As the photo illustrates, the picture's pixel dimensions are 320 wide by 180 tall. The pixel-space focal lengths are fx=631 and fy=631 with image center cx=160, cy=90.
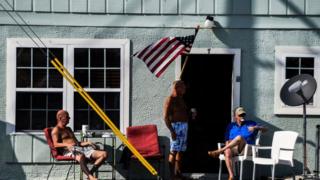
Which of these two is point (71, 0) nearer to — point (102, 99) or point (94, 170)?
point (102, 99)

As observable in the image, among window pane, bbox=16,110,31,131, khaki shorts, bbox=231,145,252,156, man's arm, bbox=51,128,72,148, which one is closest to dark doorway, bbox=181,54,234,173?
khaki shorts, bbox=231,145,252,156

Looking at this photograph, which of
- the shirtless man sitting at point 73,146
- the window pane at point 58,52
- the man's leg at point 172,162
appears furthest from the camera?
the window pane at point 58,52

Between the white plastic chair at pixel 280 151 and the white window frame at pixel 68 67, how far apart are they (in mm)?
2210

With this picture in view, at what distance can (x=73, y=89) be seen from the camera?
10.2 metres

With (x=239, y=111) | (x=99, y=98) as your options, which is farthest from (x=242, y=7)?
(x=99, y=98)

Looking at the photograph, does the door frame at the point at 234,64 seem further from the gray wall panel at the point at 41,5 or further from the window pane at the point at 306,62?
the gray wall panel at the point at 41,5

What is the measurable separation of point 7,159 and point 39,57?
174cm

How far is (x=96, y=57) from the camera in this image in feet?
33.9

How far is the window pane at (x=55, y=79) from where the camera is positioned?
33.8 feet

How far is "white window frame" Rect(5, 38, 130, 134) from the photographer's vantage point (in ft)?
33.6

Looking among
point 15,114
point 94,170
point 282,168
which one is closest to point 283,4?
point 282,168

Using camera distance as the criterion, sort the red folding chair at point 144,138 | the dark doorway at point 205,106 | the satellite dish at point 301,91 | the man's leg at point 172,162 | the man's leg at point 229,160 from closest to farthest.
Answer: the satellite dish at point 301,91
the man's leg at point 229,160
the man's leg at point 172,162
the red folding chair at point 144,138
the dark doorway at point 205,106

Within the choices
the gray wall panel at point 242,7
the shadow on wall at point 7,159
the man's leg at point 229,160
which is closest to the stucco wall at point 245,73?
the gray wall panel at point 242,7

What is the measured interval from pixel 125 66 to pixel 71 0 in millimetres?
1393
